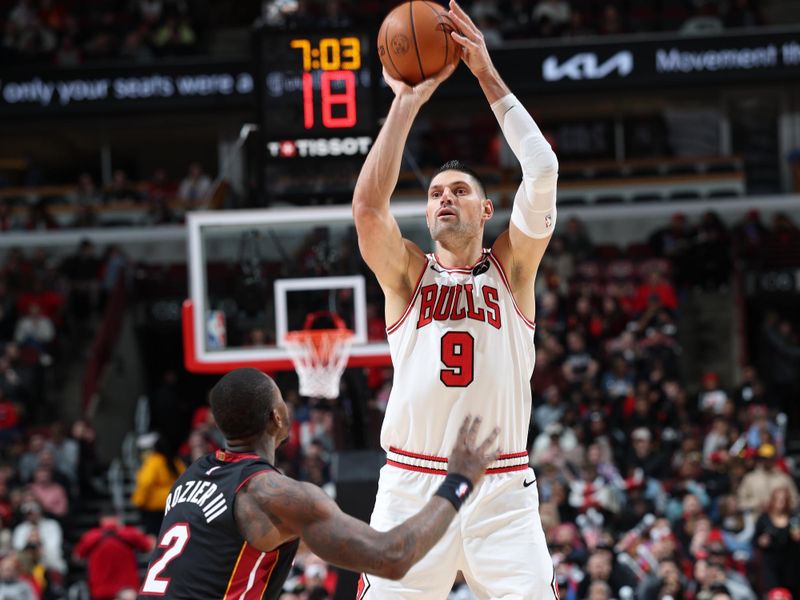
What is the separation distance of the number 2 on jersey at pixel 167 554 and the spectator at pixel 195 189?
646 inches

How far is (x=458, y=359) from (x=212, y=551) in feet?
4.47

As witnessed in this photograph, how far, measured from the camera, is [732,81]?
62.3ft

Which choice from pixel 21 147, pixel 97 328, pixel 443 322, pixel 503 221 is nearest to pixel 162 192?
pixel 97 328

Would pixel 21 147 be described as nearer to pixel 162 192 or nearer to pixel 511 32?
pixel 162 192

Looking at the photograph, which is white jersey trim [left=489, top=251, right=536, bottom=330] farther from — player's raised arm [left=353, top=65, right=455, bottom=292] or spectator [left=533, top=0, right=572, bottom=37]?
spectator [left=533, top=0, right=572, bottom=37]

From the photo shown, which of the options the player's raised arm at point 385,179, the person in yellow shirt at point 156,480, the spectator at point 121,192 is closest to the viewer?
→ the player's raised arm at point 385,179

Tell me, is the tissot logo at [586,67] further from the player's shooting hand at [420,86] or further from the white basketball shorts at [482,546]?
the white basketball shorts at [482,546]

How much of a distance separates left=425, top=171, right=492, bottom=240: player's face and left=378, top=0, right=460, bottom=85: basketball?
1.35 feet

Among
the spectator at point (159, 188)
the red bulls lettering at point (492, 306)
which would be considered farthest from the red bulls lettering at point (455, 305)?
the spectator at point (159, 188)

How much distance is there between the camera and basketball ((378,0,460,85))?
5.06 meters

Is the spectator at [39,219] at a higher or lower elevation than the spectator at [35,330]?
higher

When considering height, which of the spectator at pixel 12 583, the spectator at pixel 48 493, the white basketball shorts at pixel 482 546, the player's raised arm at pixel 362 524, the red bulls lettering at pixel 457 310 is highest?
the red bulls lettering at pixel 457 310

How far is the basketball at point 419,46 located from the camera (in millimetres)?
5062

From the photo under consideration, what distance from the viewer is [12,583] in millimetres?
11594
